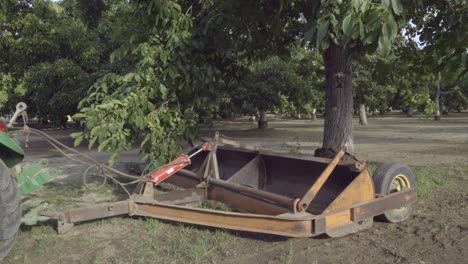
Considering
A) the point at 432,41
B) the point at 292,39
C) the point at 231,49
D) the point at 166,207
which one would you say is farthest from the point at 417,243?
the point at 292,39

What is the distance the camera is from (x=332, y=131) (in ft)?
23.6

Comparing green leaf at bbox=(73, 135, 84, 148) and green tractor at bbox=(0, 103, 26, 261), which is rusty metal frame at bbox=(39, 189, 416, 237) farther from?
green leaf at bbox=(73, 135, 84, 148)

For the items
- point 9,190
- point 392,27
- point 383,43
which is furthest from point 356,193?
point 9,190

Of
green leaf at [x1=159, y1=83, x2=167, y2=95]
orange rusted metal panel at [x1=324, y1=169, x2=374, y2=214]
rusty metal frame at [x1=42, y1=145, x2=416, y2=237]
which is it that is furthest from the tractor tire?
orange rusted metal panel at [x1=324, y1=169, x2=374, y2=214]

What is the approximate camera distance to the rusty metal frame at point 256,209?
420cm

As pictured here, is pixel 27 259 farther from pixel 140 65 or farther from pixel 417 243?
pixel 417 243

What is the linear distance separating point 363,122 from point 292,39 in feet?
75.2

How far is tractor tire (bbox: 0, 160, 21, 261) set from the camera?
11.8 feet

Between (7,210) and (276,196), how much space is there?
241 centimetres

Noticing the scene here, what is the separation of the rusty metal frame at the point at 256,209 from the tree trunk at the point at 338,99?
2.07m

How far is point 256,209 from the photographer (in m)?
4.87

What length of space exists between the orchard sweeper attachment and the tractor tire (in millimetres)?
769

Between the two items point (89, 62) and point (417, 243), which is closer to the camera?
point (417, 243)

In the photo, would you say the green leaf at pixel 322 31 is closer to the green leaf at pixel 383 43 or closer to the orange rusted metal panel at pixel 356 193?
the green leaf at pixel 383 43
